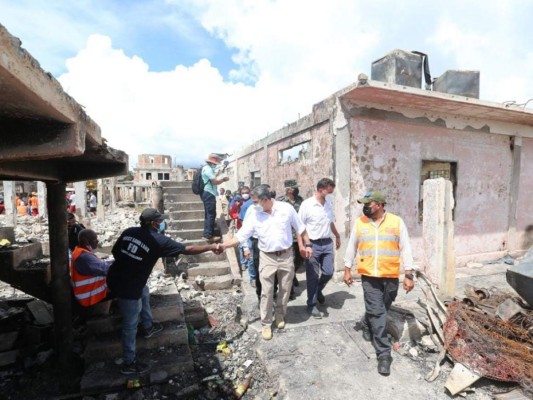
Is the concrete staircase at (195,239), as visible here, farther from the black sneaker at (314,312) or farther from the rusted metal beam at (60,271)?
the rusted metal beam at (60,271)

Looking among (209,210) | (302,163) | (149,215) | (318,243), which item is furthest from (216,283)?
(302,163)

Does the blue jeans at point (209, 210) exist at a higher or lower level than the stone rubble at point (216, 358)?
higher

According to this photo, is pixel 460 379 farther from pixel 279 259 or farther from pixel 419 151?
pixel 419 151

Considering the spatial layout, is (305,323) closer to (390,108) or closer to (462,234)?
(390,108)

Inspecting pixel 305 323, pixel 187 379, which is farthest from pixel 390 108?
pixel 187 379

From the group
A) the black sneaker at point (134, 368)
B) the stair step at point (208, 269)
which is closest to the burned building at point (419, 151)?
the stair step at point (208, 269)

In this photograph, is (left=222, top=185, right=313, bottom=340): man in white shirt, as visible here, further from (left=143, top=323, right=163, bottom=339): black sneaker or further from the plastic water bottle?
(left=143, top=323, right=163, bottom=339): black sneaker

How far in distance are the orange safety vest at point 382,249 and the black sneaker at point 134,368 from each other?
2788 millimetres

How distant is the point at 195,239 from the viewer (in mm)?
7336

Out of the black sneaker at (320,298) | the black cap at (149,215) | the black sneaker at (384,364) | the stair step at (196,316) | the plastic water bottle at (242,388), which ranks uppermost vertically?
the black cap at (149,215)

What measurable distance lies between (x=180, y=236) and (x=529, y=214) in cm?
911

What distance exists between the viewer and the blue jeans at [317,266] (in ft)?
14.2

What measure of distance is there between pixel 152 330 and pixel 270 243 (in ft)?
6.55

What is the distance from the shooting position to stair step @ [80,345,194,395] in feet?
11.0
